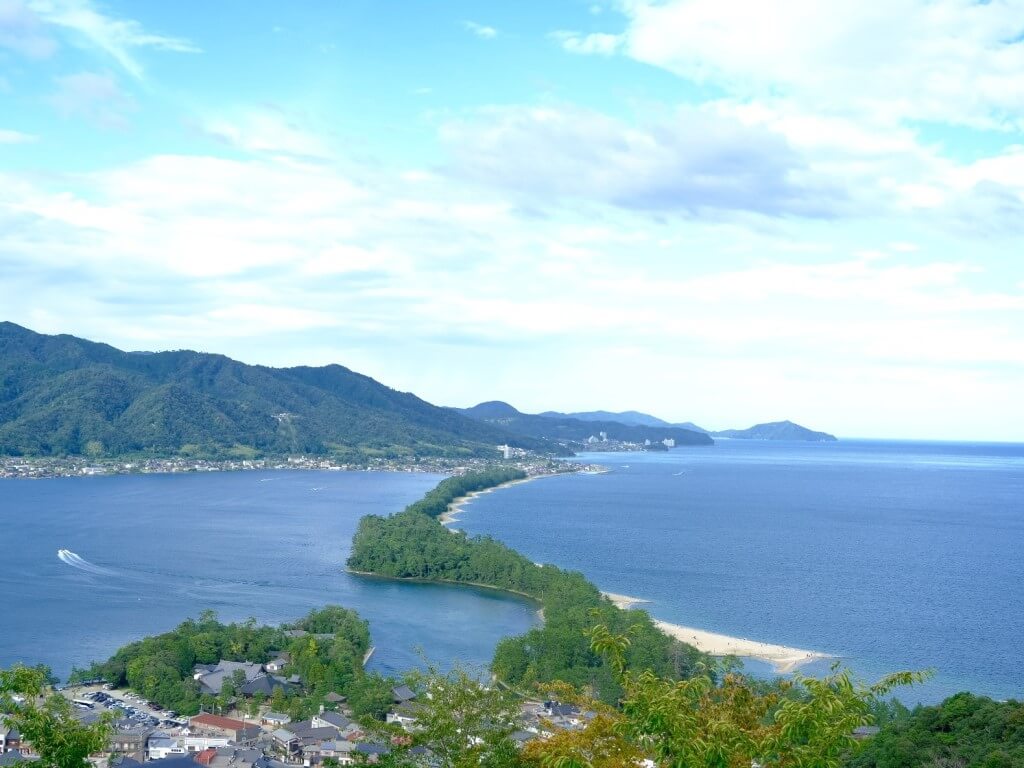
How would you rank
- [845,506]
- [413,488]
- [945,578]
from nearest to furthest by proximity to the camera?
[945,578] → [845,506] → [413,488]

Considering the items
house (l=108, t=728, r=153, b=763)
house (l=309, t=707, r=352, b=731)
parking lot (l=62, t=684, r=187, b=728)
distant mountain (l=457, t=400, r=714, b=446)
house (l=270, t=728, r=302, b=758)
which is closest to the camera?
house (l=108, t=728, r=153, b=763)

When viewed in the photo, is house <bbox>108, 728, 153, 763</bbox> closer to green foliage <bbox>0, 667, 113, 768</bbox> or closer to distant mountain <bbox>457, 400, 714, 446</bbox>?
green foliage <bbox>0, 667, 113, 768</bbox>

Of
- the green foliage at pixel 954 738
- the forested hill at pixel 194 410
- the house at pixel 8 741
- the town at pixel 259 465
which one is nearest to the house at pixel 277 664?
the house at pixel 8 741

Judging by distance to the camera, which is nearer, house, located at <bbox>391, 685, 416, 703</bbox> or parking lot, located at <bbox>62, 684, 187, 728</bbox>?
parking lot, located at <bbox>62, 684, 187, 728</bbox>

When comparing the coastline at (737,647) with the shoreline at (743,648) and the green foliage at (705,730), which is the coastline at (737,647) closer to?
the shoreline at (743,648)

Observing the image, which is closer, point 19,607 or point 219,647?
point 219,647

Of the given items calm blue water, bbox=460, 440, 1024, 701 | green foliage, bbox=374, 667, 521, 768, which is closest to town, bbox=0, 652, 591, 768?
green foliage, bbox=374, 667, 521, 768

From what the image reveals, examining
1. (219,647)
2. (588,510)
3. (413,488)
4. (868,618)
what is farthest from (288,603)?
(413,488)

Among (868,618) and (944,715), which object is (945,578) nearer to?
(868,618)
